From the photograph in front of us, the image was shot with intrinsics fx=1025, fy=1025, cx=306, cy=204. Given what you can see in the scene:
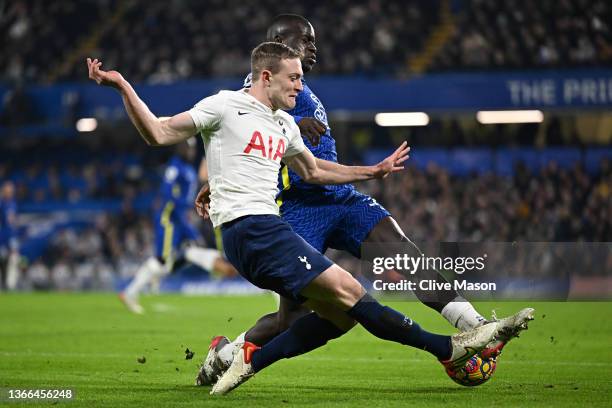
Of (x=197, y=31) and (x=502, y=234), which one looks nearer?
(x=502, y=234)

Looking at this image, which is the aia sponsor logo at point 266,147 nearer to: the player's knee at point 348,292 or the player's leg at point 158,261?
the player's knee at point 348,292

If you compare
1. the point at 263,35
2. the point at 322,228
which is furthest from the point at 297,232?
the point at 263,35

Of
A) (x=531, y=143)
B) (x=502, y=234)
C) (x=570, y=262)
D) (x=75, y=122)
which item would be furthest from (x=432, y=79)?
(x=570, y=262)

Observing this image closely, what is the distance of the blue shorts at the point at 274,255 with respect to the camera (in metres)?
5.90

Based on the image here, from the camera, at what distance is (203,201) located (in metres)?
6.84

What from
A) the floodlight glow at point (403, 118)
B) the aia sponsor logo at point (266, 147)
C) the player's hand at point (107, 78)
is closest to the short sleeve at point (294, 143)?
the aia sponsor logo at point (266, 147)

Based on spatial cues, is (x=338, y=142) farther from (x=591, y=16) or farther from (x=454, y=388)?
(x=454, y=388)

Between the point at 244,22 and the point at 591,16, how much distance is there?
9.31 m

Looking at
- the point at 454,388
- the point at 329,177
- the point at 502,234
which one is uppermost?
the point at 329,177

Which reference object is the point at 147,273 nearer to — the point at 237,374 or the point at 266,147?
the point at 237,374

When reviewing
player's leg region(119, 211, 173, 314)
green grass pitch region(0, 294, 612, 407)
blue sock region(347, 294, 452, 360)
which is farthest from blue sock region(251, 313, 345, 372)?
player's leg region(119, 211, 173, 314)

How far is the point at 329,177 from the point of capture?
6.52 meters

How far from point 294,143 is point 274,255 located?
81 centimetres

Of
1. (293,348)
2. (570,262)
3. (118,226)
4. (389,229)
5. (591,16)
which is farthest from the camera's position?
(118,226)
